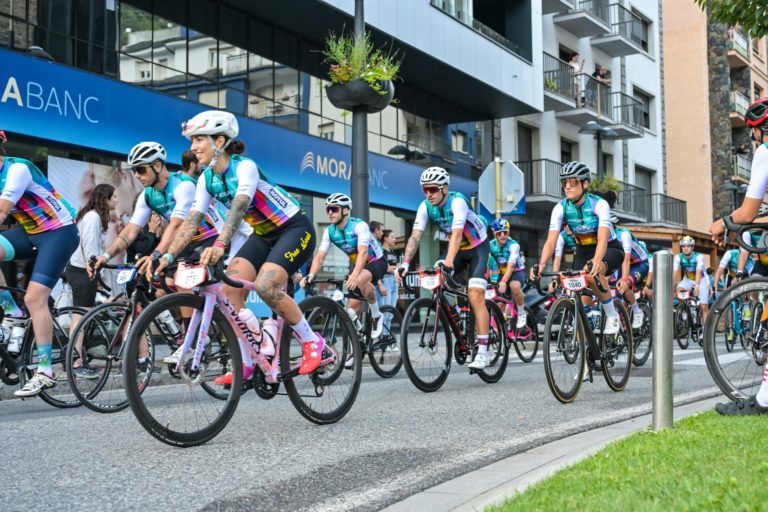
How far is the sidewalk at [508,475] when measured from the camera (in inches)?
146

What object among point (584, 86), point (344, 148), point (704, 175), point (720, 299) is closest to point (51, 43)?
point (344, 148)

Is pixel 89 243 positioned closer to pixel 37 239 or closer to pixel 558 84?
pixel 37 239

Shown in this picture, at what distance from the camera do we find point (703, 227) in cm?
4459

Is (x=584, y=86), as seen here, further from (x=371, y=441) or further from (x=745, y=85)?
(x=371, y=441)

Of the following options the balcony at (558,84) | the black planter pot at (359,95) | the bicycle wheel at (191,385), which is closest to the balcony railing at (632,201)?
the balcony at (558,84)

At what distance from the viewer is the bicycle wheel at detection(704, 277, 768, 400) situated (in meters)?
5.88

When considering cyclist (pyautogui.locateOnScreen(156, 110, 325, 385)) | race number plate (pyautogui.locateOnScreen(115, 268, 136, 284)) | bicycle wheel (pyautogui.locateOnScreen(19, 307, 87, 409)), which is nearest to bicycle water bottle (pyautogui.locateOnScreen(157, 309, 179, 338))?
cyclist (pyautogui.locateOnScreen(156, 110, 325, 385))

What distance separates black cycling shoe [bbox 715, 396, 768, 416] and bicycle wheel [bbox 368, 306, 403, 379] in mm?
4407

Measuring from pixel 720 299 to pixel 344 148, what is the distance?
14959 mm

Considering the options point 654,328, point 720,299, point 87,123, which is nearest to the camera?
point 654,328

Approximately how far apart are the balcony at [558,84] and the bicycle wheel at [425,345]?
68.9 feet

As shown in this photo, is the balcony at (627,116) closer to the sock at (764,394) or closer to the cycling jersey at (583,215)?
the cycling jersey at (583,215)

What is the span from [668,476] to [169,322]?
108 inches

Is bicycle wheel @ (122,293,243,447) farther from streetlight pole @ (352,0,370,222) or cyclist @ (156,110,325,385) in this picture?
streetlight pole @ (352,0,370,222)
